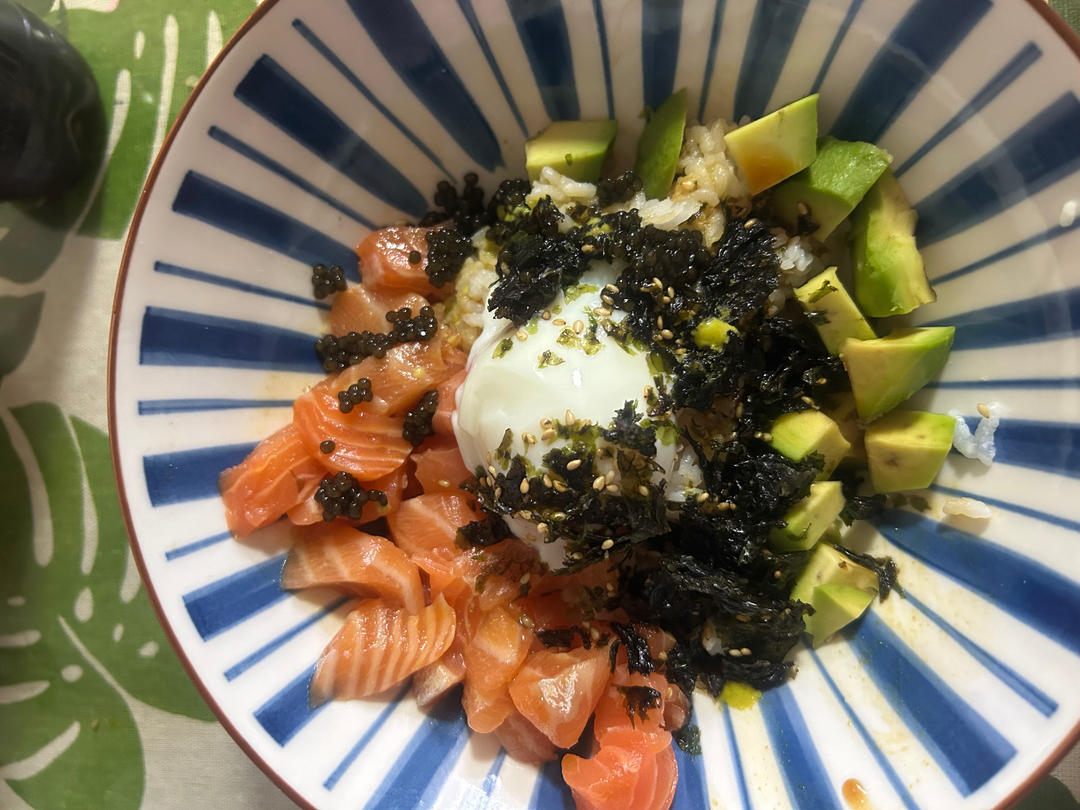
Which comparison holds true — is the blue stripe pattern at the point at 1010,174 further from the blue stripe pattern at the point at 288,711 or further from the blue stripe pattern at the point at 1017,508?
the blue stripe pattern at the point at 288,711

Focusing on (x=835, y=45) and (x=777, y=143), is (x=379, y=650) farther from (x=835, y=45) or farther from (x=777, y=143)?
(x=835, y=45)

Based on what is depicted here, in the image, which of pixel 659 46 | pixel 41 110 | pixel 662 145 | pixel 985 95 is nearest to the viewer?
pixel 985 95

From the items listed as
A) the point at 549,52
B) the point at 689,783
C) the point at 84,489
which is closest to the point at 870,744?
the point at 689,783

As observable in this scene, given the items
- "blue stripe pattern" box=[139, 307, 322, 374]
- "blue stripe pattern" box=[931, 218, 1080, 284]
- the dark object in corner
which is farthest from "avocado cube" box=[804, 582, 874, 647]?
the dark object in corner

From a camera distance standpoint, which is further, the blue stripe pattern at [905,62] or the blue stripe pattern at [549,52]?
the blue stripe pattern at [549,52]

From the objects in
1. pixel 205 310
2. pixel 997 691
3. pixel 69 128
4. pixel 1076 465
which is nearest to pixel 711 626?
pixel 997 691

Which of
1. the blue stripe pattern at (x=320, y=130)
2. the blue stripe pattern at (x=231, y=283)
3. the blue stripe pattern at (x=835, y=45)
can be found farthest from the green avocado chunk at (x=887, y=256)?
the blue stripe pattern at (x=231, y=283)
